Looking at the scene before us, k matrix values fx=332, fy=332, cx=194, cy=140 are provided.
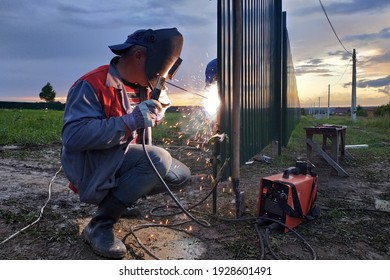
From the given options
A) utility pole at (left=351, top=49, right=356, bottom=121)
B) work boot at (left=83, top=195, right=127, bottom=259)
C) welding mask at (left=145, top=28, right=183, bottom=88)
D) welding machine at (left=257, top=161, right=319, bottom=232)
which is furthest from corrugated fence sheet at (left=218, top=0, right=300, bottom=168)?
utility pole at (left=351, top=49, right=356, bottom=121)

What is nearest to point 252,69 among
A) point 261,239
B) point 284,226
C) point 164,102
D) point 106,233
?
point 164,102

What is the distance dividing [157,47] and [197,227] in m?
1.27

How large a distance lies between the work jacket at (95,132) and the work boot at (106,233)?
0.08 meters

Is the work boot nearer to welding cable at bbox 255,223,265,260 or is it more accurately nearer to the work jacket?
the work jacket

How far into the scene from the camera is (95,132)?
1718 millimetres

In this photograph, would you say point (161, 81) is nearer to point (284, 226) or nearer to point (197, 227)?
point (197, 227)

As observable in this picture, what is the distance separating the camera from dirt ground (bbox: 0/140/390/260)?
6.57ft

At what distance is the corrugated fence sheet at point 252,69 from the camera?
2.58 m

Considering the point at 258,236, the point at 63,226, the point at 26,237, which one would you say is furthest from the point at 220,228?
the point at 26,237

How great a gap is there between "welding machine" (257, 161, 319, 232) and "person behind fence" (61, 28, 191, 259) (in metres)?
0.79

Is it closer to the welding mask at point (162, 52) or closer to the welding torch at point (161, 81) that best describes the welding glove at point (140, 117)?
the welding torch at point (161, 81)

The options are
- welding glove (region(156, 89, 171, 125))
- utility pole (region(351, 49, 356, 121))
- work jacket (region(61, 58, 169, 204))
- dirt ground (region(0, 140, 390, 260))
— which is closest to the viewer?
work jacket (region(61, 58, 169, 204))
